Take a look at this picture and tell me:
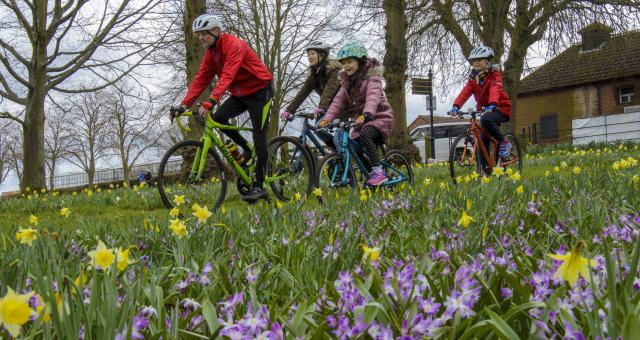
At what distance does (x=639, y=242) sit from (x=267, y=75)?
200 inches

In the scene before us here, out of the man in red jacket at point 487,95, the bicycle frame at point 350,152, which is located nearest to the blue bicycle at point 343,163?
the bicycle frame at point 350,152

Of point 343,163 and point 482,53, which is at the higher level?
point 482,53

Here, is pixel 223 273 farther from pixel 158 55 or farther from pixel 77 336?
pixel 158 55

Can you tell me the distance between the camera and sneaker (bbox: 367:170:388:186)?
5844 mm

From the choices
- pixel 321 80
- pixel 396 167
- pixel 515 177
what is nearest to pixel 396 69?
pixel 321 80

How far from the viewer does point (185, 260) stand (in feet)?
6.79

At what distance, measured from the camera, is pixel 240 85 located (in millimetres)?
5902

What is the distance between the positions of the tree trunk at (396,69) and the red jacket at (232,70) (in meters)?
8.51

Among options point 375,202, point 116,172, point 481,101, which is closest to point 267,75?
point 375,202

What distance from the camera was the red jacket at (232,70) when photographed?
5441 millimetres

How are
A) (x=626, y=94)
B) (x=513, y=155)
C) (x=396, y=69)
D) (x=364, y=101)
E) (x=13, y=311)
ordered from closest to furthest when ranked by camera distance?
(x=13, y=311), (x=364, y=101), (x=513, y=155), (x=396, y=69), (x=626, y=94)

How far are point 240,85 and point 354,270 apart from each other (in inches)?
176

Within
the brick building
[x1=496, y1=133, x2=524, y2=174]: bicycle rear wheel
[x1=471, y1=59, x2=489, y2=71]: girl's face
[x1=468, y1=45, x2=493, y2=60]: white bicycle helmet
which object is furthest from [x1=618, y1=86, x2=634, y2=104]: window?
[x1=468, y1=45, x2=493, y2=60]: white bicycle helmet

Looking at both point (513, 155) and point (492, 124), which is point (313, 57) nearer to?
point (492, 124)
